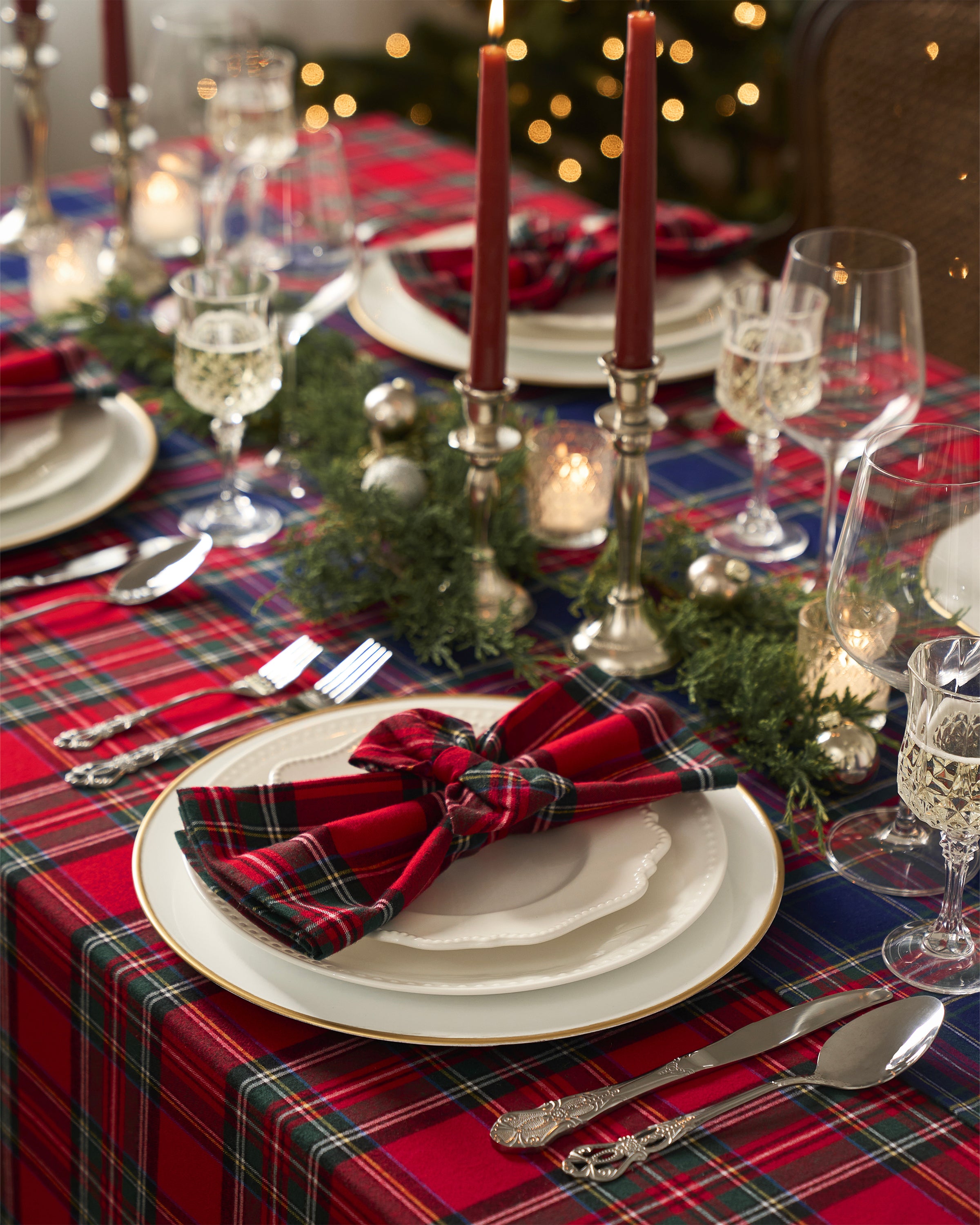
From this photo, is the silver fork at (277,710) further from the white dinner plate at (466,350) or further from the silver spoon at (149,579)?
the white dinner plate at (466,350)

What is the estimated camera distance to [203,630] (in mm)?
1029

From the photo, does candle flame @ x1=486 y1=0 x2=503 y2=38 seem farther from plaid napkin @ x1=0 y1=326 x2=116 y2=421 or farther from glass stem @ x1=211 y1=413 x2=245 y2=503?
plaid napkin @ x1=0 y1=326 x2=116 y2=421

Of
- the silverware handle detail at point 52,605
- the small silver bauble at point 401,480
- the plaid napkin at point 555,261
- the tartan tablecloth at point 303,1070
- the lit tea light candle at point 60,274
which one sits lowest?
the tartan tablecloth at point 303,1070

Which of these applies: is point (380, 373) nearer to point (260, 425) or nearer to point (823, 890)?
point (260, 425)

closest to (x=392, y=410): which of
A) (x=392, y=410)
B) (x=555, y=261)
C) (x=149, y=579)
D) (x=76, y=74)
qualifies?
(x=392, y=410)

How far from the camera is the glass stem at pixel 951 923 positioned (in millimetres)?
721

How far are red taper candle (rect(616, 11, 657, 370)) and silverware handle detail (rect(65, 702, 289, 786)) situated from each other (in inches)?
14.4

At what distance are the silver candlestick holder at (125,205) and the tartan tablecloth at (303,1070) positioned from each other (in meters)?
0.66

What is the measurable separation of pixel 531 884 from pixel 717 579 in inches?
13.6

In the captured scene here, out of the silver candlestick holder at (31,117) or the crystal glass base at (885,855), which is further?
the silver candlestick holder at (31,117)

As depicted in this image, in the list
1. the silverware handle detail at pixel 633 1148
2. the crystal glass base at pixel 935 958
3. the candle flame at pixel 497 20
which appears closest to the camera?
the silverware handle detail at pixel 633 1148

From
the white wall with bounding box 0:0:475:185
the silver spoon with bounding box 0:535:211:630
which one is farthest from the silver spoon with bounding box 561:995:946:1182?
the white wall with bounding box 0:0:475:185

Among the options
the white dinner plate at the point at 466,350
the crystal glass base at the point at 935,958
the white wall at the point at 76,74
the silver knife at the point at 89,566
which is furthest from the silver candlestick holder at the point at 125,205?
the white wall at the point at 76,74

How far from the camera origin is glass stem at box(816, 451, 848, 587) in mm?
1060
